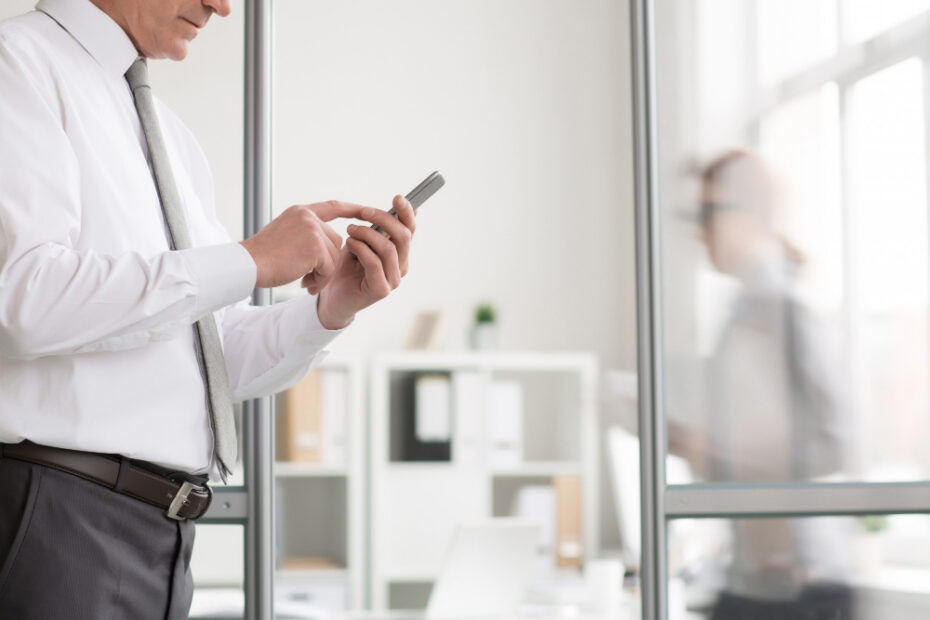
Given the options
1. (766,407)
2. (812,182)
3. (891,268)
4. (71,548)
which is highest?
(812,182)

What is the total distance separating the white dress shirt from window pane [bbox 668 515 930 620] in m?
0.98

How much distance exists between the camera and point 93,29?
1.25m

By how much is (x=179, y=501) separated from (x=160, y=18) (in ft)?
1.98

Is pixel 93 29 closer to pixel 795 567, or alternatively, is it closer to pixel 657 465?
pixel 657 465

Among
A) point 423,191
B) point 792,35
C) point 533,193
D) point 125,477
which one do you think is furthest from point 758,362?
point 533,193

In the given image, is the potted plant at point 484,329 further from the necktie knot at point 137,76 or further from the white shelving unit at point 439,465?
the necktie knot at point 137,76

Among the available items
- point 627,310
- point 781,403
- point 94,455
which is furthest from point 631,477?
point 94,455

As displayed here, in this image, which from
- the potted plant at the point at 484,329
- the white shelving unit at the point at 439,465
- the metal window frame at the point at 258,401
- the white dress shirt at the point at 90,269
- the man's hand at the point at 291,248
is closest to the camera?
the white dress shirt at the point at 90,269

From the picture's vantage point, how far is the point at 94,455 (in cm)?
113

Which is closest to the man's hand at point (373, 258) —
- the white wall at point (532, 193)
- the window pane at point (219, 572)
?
the window pane at point (219, 572)

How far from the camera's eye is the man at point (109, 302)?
3.45 feet

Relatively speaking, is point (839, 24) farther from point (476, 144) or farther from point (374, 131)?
point (476, 144)

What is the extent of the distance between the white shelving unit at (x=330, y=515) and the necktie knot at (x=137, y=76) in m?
2.75

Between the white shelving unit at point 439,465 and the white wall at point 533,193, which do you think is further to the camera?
the white wall at point 533,193
